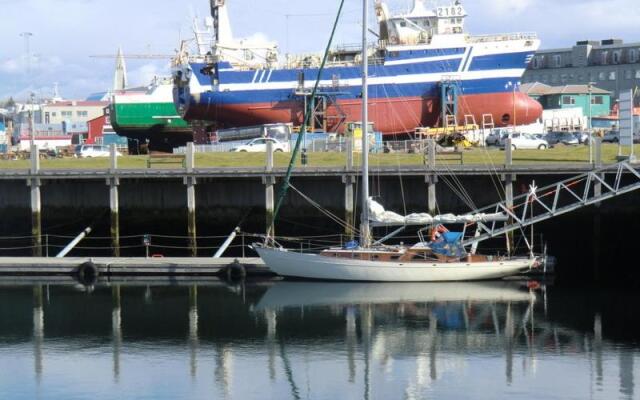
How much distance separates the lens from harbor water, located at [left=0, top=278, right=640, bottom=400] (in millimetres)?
32375

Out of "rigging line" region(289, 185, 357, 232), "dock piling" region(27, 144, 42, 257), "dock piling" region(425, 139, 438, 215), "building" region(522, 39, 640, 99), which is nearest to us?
"dock piling" region(425, 139, 438, 215)

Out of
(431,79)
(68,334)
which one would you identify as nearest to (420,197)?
(68,334)

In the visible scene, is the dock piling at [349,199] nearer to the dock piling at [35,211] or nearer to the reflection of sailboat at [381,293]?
the reflection of sailboat at [381,293]

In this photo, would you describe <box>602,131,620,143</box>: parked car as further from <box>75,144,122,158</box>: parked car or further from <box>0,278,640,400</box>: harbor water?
<box>75,144,122,158</box>: parked car

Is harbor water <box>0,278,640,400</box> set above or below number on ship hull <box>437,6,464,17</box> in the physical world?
below

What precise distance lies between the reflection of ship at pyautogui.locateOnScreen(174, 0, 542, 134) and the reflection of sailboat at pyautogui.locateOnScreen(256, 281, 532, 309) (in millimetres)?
31405

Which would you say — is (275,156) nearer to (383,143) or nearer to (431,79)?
(383,143)

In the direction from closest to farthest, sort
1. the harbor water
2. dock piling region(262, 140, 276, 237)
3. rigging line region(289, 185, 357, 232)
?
1. the harbor water
2. dock piling region(262, 140, 276, 237)
3. rigging line region(289, 185, 357, 232)

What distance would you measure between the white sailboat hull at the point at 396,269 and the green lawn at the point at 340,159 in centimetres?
757

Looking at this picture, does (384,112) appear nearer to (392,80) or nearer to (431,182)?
(392,80)

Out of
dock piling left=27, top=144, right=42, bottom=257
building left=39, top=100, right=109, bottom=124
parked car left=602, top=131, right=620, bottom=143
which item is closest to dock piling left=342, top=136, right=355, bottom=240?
dock piling left=27, top=144, right=42, bottom=257

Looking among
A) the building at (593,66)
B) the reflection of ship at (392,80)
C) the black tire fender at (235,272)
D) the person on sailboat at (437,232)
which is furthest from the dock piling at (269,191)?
the building at (593,66)

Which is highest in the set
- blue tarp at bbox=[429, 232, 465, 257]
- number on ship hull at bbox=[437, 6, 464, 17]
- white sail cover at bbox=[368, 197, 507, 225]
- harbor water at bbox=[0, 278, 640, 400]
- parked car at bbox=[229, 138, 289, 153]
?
number on ship hull at bbox=[437, 6, 464, 17]

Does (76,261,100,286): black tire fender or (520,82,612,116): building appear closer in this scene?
(76,261,100,286): black tire fender
